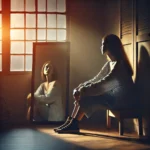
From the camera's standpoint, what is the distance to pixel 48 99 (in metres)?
5.90

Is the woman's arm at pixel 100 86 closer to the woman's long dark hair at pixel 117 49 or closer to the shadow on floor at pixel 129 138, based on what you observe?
the woman's long dark hair at pixel 117 49

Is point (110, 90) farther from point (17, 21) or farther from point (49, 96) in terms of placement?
point (17, 21)

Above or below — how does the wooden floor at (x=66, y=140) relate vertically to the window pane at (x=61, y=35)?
below

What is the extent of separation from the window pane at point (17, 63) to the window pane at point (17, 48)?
78 millimetres

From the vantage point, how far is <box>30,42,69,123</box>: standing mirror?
5.93 metres

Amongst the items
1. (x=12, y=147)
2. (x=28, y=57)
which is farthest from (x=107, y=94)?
(x=28, y=57)

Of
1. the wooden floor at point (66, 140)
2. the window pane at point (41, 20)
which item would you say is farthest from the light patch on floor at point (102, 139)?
the window pane at point (41, 20)

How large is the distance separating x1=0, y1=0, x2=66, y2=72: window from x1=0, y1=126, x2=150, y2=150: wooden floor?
4.89 ft

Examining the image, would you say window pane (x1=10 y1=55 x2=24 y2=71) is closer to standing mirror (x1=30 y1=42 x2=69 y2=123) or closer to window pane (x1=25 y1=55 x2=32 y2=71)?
window pane (x1=25 y1=55 x2=32 y2=71)

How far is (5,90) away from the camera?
621 centimetres

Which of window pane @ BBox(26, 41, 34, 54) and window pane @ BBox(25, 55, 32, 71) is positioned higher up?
window pane @ BBox(26, 41, 34, 54)

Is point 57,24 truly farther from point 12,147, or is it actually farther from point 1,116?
point 12,147

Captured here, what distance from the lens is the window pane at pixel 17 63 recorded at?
6.37 metres

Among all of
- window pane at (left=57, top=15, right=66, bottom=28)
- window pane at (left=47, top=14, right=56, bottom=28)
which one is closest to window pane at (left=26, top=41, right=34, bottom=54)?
window pane at (left=47, top=14, right=56, bottom=28)
